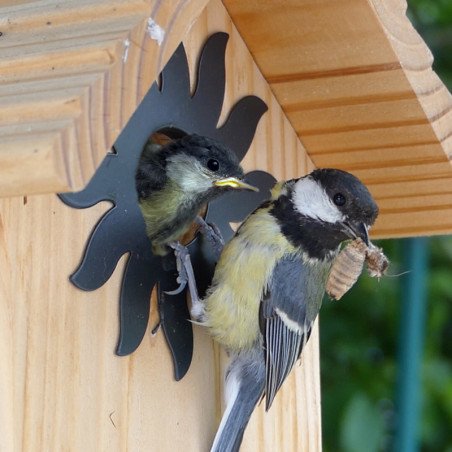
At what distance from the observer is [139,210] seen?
3.98ft

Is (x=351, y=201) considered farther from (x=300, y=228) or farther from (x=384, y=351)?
(x=384, y=351)

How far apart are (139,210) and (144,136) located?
0.36 feet

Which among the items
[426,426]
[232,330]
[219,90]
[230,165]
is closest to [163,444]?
[232,330]

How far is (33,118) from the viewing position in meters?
0.74

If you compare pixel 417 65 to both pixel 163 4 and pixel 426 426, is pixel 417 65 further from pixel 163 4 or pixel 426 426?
pixel 426 426

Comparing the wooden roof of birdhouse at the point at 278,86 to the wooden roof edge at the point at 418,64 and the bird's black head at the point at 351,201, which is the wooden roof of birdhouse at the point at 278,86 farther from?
the bird's black head at the point at 351,201

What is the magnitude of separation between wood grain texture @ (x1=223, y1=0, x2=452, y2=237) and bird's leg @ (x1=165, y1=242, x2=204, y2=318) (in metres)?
0.39

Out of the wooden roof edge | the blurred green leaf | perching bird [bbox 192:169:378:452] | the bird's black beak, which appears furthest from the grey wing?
the blurred green leaf

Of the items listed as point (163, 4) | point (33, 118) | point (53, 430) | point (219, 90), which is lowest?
point (53, 430)

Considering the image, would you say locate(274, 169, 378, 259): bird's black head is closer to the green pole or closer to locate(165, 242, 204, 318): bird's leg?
locate(165, 242, 204, 318): bird's leg

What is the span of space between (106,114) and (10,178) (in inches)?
4.3

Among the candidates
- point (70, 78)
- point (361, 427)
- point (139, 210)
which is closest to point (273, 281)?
point (139, 210)

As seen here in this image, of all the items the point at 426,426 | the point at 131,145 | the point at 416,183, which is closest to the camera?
the point at 131,145

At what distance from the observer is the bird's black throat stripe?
4.81ft
